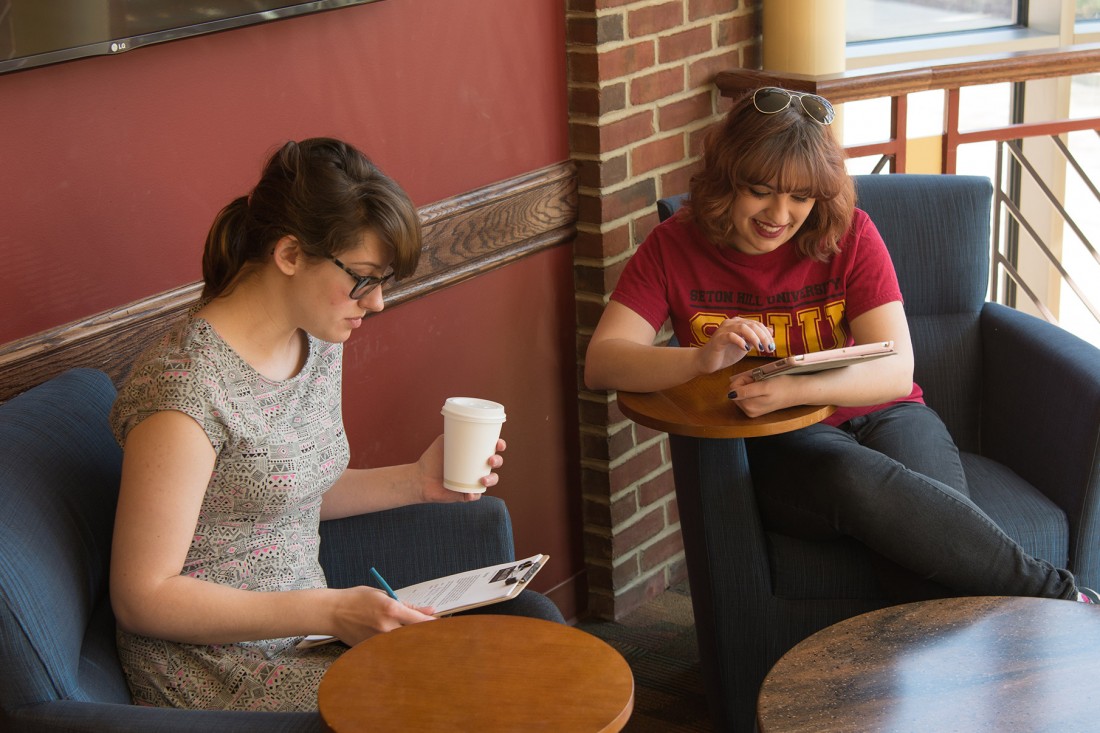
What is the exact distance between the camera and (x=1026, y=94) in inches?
176

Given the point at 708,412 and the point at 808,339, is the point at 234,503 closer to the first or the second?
the point at 708,412

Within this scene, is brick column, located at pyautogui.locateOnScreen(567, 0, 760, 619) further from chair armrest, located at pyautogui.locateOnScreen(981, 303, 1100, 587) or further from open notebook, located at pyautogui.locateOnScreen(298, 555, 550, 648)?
open notebook, located at pyautogui.locateOnScreen(298, 555, 550, 648)

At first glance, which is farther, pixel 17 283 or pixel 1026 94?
pixel 1026 94

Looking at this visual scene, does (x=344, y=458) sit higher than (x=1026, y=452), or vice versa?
(x=344, y=458)

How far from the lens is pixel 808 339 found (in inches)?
92.2

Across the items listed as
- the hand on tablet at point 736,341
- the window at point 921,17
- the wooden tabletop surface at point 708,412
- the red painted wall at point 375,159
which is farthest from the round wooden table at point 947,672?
the window at point 921,17

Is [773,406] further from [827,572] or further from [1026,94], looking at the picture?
[1026,94]

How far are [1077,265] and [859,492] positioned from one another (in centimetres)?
340

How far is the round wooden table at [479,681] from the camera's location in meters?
1.28

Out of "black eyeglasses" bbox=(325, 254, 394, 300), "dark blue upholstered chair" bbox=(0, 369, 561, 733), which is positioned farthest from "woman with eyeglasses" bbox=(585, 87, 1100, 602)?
"black eyeglasses" bbox=(325, 254, 394, 300)

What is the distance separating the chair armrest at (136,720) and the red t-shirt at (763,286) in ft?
3.93

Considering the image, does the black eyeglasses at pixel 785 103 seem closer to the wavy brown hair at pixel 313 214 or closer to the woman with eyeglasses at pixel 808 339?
the woman with eyeglasses at pixel 808 339

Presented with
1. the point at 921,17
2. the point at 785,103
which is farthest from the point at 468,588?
the point at 921,17

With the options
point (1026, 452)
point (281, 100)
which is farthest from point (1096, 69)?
point (281, 100)
